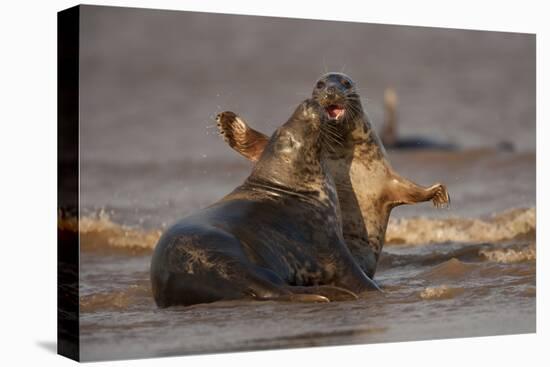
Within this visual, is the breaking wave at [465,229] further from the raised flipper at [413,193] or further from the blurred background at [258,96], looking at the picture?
the raised flipper at [413,193]

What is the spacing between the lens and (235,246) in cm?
1101

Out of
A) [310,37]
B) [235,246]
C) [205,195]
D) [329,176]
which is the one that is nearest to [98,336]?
[235,246]

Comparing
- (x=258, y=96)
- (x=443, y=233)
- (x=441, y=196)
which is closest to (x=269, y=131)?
(x=258, y=96)

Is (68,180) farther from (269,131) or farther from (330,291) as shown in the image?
(269,131)

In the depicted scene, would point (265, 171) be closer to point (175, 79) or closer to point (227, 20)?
point (227, 20)

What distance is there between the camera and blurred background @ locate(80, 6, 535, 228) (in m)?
11.8

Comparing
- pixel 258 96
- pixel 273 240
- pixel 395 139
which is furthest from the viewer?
pixel 395 139

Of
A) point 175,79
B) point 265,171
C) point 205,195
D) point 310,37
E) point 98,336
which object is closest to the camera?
point 98,336

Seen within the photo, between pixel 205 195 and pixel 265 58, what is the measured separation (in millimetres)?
2591

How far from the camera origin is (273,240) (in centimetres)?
1142

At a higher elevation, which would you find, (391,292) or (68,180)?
(68,180)

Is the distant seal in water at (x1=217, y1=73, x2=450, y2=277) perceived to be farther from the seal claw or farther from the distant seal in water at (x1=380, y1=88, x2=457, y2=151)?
the distant seal in water at (x1=380, y1=88, x2=457, y2=151)

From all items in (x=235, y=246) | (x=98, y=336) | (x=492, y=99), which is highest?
(x=492, y=99)

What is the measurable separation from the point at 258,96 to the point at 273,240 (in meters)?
4.25
